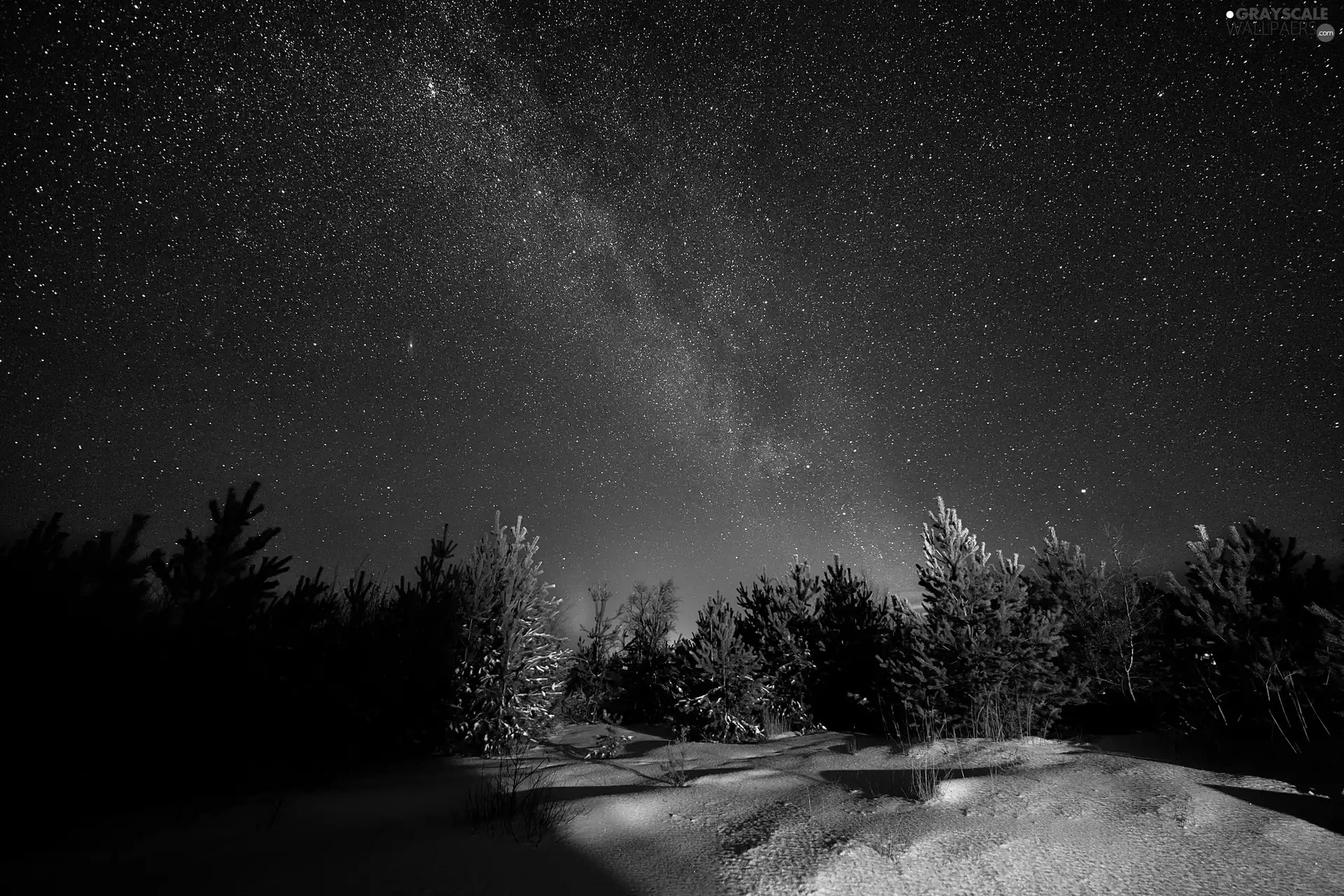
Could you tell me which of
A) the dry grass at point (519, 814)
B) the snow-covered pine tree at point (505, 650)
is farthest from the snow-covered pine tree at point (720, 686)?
the dry grass at point (519, 814)

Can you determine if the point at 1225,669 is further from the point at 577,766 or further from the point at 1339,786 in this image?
the point at 577,766

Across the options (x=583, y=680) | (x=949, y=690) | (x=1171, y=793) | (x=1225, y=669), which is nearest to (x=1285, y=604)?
(x=1225, y=669)

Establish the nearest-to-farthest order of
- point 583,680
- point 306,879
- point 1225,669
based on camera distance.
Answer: point 306,879
point 1225,669
point 583,680

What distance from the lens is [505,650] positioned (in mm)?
9258

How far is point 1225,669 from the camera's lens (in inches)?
343

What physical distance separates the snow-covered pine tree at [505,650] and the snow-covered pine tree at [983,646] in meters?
6.64

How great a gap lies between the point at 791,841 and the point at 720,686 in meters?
8.09

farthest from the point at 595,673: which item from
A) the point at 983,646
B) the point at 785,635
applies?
the point at 983,646

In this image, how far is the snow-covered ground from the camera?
3039 millimetres

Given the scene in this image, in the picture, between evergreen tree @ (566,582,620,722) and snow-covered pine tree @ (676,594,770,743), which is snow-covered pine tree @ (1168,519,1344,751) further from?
evergreen tree @ (566,582,620,722)

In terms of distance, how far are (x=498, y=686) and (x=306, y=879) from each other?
6048mm

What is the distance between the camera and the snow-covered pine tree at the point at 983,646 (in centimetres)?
859

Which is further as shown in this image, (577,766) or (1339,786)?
(577,766)

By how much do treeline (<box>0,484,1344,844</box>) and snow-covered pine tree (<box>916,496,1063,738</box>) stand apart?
37 millimetres
